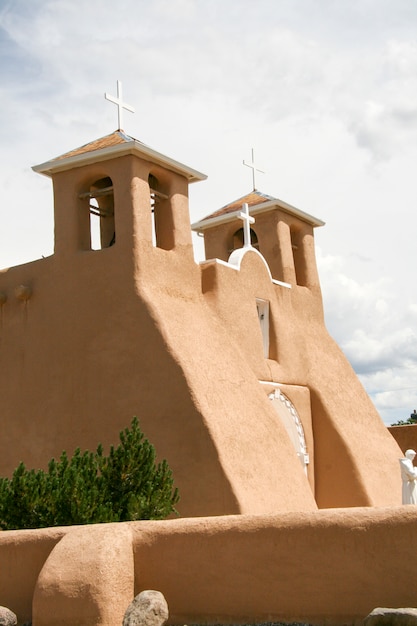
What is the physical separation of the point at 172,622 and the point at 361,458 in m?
8.24

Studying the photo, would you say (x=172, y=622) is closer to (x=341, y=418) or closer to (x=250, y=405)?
(x=250, y=405)

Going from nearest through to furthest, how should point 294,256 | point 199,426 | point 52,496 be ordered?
1. point 52,496
2. point 199,426
3. point 294,256

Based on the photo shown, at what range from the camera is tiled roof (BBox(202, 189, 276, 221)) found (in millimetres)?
18297

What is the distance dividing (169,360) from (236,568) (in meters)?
4.90

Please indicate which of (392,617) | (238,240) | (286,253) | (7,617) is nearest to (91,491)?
(7,617)

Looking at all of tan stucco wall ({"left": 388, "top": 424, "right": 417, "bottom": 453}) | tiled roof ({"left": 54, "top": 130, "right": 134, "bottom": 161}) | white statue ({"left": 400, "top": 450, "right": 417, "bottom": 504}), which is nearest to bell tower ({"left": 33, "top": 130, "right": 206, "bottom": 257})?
tiled roof ({"left": 54, "top": 130, "right": 134, "bottom": 161})

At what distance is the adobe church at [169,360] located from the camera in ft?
42.7

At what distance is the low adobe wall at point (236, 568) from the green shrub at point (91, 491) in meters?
1.01

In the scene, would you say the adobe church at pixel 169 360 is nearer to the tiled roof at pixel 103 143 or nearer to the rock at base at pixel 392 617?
the tiled roof at pixel 103 143

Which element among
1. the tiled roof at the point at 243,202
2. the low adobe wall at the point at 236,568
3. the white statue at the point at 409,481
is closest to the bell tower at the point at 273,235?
the tiled roof at the point at 243,202

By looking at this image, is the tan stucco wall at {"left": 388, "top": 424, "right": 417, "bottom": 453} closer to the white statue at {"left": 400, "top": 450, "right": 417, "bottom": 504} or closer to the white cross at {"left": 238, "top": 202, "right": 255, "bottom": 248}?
the white cross at {"left": 238, "top": 202, "right": 255, "bottom": 248}

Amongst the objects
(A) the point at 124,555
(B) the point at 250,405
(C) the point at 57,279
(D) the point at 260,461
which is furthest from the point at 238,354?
(A) the point at 124,555

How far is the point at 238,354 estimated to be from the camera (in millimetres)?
14547

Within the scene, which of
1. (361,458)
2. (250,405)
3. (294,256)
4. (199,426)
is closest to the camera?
(199,426)
